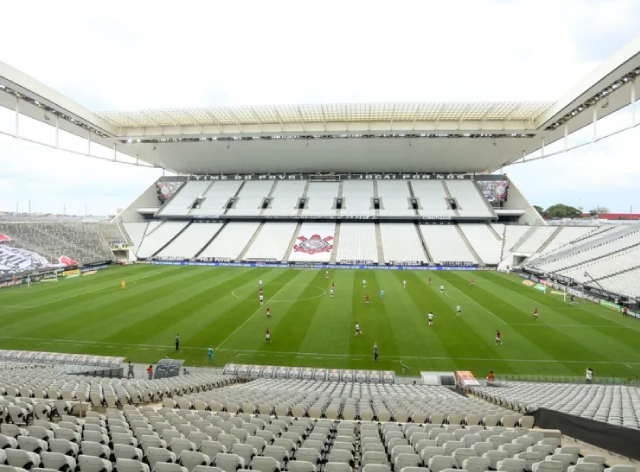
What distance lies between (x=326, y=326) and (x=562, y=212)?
101 m

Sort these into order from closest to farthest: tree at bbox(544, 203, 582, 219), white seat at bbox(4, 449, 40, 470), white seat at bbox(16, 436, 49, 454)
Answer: white seat at bbox(4, 449, 40, 470) < white seat at bbox(16, 436, 49, 454) < tree at bbox(544, 203, 582, 219)

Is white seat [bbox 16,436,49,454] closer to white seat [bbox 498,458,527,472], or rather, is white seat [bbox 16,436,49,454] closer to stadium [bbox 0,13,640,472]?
stadium [bbox 0,13,640,472]

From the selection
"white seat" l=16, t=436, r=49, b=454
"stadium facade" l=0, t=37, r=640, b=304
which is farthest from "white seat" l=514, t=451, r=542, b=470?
"stadium facade" l=0, t=37, r=640, b=304

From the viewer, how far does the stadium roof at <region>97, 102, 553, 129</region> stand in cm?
A: 3991

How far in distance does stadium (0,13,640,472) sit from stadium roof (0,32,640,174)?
35 centimetres

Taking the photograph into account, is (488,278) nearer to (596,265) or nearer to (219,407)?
(596,265)

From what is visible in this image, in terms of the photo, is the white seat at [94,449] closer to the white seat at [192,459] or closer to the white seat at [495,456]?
the white seat at [192,459]

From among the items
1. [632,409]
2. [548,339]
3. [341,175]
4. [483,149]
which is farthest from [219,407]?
[341,175]

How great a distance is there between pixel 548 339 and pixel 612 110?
91.1 ft

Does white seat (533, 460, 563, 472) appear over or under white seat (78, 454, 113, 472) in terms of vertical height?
under

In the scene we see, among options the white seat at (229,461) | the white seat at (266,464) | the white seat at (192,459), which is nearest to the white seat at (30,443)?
the white seat at (192,459)

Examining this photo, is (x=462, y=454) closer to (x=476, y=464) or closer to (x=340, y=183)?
(x=476, y=464)

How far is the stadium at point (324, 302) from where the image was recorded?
599 centimetres

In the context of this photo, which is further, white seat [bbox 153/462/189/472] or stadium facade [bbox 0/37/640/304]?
stadium facade [bbox 0/37/640/304]
